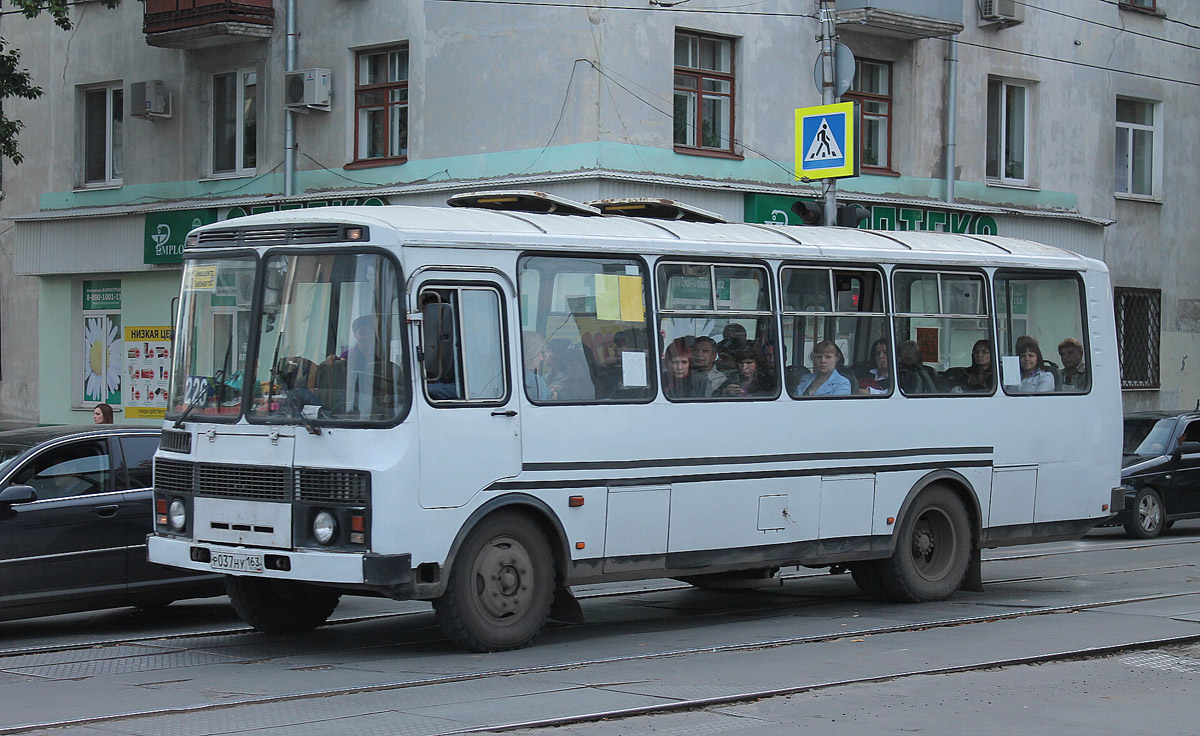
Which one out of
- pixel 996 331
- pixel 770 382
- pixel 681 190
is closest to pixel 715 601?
pixel 770 382

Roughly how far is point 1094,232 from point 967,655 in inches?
762

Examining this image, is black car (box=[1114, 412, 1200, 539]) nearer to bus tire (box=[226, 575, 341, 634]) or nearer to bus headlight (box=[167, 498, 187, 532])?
bus tire (box=[226, 575, 341, 634])

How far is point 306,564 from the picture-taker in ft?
30.6

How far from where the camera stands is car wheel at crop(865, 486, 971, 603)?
40.9ft

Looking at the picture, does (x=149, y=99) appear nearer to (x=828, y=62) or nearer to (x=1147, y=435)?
(x=828, y=62)

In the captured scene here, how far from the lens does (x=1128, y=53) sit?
1119 inches

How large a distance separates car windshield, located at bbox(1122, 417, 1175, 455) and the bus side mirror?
1323 cm

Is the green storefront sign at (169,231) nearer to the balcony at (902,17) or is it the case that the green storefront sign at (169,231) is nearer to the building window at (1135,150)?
the balcony at (902,17)

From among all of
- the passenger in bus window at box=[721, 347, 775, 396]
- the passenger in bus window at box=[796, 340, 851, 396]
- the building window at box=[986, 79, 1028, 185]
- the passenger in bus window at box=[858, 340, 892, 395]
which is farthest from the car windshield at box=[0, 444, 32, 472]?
the building window at box=[986, 79, 1028, 185]

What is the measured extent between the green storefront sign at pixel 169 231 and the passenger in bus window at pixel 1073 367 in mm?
15610

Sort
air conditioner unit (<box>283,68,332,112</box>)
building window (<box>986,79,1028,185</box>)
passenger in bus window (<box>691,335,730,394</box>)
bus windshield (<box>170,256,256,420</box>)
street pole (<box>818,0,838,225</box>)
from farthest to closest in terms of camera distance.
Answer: building window (<box>986,79,1028,185</box>) < air conditioner unit (<box>283,68,332,112</box>) < street pole (<box>818,0,838,225</box>) < passenger in bus window (<box>691,335,730,394</box>) < bus windshield (<box>170,256,256,420</box>)

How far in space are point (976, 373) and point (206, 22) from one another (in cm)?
1548

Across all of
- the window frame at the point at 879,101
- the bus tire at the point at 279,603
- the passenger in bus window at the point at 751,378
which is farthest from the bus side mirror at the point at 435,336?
the window frame at the point at 879,101

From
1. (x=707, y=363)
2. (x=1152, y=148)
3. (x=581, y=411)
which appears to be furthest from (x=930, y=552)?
(x=1152, y=148)
